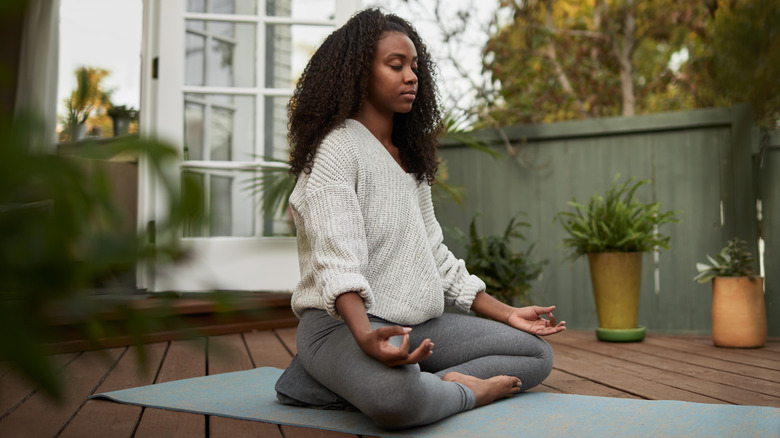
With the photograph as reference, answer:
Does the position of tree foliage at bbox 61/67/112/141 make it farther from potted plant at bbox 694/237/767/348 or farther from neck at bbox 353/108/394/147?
potted plant at bbox 694/237/767/348

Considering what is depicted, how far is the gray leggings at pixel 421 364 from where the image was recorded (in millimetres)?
1336

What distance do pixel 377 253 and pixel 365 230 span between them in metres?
0.06

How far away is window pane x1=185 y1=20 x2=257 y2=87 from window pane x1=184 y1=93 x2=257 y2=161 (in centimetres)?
9

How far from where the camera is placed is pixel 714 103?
12.9 inches

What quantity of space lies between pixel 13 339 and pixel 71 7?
6700 millimetres

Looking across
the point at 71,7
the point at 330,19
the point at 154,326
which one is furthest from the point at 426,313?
the point at 71,7

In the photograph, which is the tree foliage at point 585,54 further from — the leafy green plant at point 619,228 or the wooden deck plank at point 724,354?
the wooden deck plank at point 724,354

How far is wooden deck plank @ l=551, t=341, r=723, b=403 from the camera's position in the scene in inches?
→ 69.2

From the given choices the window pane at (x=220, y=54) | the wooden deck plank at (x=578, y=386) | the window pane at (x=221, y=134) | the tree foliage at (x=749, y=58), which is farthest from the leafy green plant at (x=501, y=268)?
the tree foliage at (x=749, y=58)

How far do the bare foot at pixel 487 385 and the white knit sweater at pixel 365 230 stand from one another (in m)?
0.16

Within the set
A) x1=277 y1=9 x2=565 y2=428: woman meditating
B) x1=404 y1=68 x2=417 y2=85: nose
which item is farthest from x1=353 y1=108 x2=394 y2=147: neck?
x1=404 y1=68 x2=417 y2=85: nose

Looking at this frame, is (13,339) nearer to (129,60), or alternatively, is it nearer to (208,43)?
(208,43)

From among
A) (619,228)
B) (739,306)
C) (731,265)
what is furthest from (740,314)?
(619,228)

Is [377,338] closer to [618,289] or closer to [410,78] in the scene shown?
[410,78]
